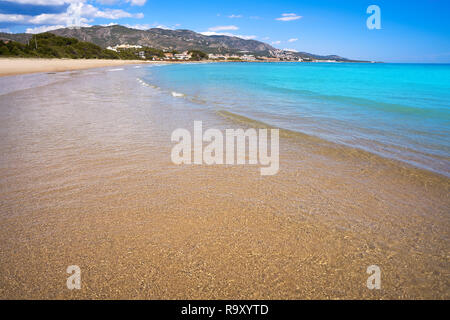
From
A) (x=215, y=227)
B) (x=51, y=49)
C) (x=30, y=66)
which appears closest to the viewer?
(x=215, y=227)

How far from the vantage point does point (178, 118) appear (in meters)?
10.3

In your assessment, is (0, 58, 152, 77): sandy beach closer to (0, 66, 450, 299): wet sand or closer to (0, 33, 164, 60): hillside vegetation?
(0, 33, 164, 60): hillside vegetation

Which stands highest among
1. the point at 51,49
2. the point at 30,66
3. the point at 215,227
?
the point at 51,49

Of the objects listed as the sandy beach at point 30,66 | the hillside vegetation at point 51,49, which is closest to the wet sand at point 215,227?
the sandy beach at point 30,66

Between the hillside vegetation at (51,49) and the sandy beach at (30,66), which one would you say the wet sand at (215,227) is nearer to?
the sandy beach at (30,66)

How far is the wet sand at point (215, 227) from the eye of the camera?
248 cm

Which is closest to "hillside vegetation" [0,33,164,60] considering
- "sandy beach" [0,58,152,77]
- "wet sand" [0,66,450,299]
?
"sandy beach" [0,58,152,77]

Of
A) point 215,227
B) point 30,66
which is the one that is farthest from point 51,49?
point 215,227

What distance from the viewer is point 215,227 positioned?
3.33 m

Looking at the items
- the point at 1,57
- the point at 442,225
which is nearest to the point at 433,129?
the point at 442,225

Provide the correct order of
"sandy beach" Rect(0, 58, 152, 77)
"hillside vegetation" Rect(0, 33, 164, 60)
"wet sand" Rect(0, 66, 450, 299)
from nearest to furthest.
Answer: "wet sand" Rect(0, 66, 450, 299)
"sandy beach" Rect(0, 58, 152, 77)
"hillside vegetation" Rect(0, 33, 164, 60)

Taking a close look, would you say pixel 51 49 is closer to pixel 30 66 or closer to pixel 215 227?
pixel 30 66

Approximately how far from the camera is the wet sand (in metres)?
2.48

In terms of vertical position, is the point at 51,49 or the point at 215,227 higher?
the point at 51,49
